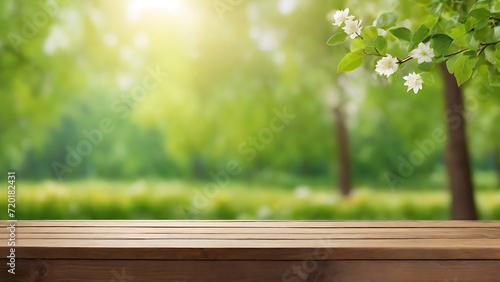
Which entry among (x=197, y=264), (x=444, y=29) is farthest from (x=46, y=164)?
(x=444, y=29)

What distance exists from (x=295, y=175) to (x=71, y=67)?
2.73m

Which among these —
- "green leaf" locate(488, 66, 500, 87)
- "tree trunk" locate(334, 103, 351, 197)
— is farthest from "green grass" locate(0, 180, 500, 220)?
"green leaf" locate(488, 66, 500, 87)

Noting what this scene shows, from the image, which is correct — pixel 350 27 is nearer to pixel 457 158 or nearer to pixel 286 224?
pixel 286 224

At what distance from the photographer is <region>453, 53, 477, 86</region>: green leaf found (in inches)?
43.7

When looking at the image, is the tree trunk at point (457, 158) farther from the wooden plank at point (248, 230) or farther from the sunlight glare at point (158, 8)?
the sunlight glare at point (158, 8)

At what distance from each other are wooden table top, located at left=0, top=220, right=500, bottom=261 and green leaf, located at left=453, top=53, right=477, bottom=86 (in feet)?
1.42

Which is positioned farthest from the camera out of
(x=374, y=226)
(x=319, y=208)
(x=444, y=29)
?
(x=319, y=208)

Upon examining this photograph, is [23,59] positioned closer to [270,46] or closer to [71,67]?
[71,67]

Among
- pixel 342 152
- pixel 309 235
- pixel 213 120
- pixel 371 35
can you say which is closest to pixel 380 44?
pixel 371 35

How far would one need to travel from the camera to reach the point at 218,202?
4871 mm

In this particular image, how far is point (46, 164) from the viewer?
532 cm

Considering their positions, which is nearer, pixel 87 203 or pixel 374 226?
pixel 374 226

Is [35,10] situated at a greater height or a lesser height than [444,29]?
greater

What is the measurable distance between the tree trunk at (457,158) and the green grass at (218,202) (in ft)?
3.83
